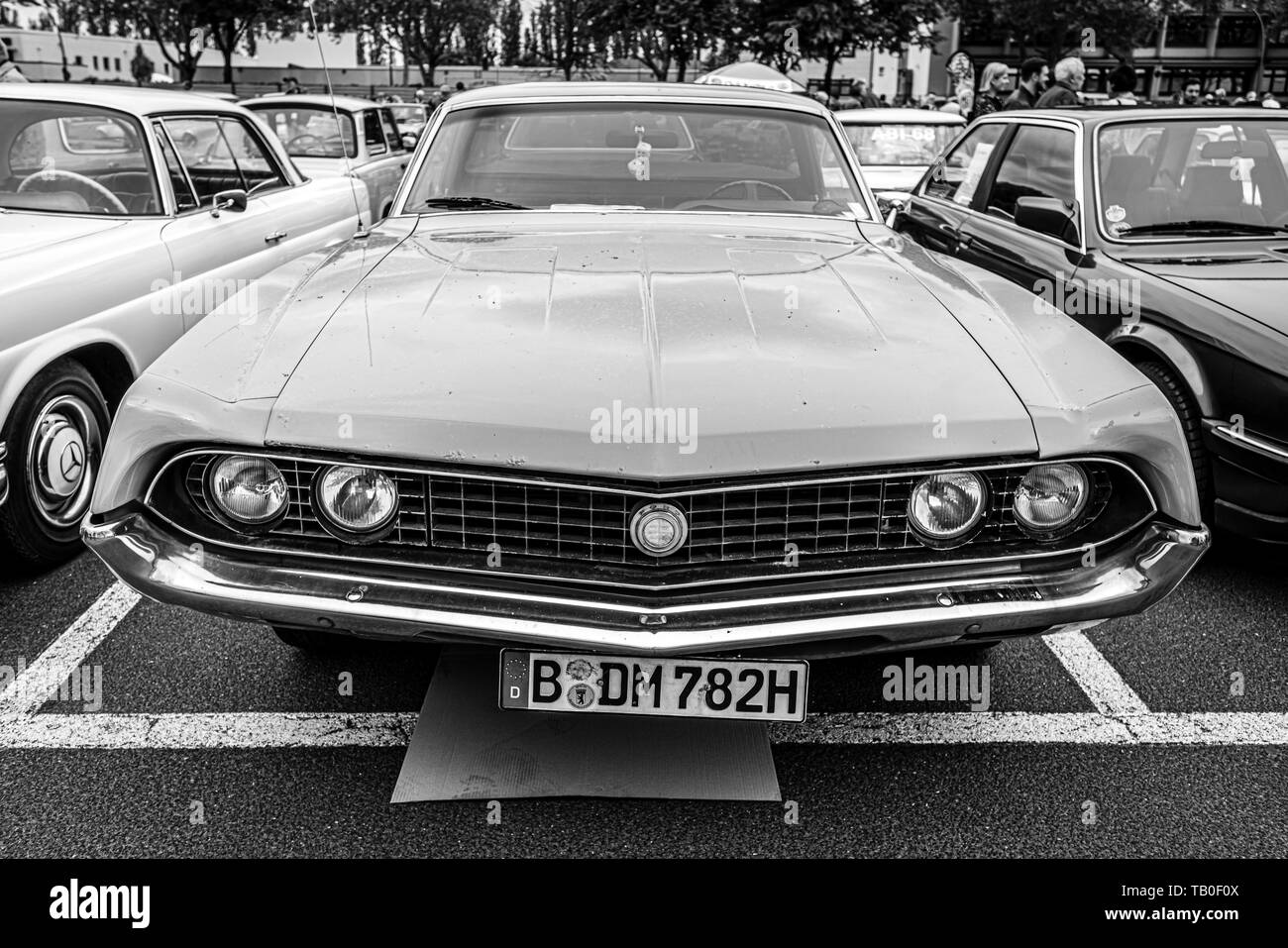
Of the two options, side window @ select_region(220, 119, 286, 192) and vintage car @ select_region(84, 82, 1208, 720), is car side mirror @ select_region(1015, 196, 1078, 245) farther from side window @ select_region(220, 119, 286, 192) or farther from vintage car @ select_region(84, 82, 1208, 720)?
side window @ select_region(220, 119, 286, 192)

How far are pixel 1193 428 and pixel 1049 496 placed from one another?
5.99 feet

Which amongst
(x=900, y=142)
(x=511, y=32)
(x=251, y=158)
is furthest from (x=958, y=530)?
(x=511, y=32)

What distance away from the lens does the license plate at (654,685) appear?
208 centimetres

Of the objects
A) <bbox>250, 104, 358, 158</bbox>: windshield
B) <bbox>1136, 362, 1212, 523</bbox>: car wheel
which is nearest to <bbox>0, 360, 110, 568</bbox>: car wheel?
<bbox>1136, 362, 1212, 523</bbox>: car wheel

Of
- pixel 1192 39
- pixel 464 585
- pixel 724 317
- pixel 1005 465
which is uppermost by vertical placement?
pixel 1192 39

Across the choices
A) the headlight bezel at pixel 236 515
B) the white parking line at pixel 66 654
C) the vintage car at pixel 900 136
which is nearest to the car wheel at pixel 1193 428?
the headlight bezel at pixel 236 515

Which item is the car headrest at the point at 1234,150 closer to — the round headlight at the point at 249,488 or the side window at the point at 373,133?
the round headlight at the point at 249,488

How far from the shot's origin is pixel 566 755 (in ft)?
8.27

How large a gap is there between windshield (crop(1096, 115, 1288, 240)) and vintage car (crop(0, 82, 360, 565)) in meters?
3.28

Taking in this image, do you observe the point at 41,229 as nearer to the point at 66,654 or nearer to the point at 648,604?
the point at 66,654

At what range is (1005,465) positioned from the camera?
2.08 m
